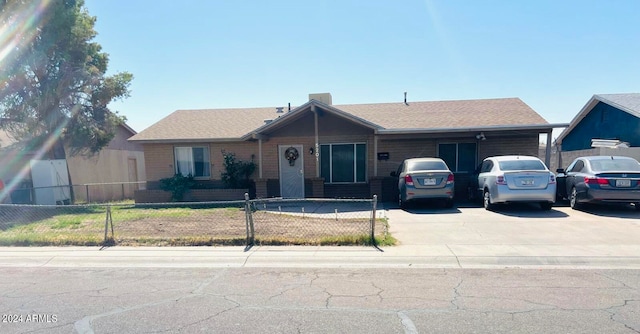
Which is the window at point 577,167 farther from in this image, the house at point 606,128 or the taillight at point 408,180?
the taillight at point 408,180

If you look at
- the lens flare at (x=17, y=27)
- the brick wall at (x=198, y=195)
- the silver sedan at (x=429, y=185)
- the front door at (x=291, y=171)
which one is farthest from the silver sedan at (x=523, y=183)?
the lens flare at (x=17, y=27)

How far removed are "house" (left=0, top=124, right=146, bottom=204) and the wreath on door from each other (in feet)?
27.4

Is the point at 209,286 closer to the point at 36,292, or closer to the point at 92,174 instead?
the point at 36,292

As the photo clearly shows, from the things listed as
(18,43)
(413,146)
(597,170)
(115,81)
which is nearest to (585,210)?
(597,170)

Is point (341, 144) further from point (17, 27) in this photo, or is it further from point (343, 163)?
point (17, 27)

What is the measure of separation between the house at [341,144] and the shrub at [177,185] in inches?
28.9

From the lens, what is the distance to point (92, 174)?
1775cm

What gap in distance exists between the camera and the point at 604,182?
848 cm

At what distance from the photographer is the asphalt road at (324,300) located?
3293 mm

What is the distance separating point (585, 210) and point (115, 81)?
58.8 ft

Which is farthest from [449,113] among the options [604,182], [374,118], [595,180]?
[604,182]

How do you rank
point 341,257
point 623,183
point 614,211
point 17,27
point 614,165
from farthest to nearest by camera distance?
point 17,27, point 614,165, point 614,211, point 623,183, point 341,257

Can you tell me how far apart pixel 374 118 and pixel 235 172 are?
6.14 metres

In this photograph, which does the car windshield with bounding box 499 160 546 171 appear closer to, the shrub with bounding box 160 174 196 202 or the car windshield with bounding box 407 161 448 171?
the car windshield with bounding box 407 161 448 171
